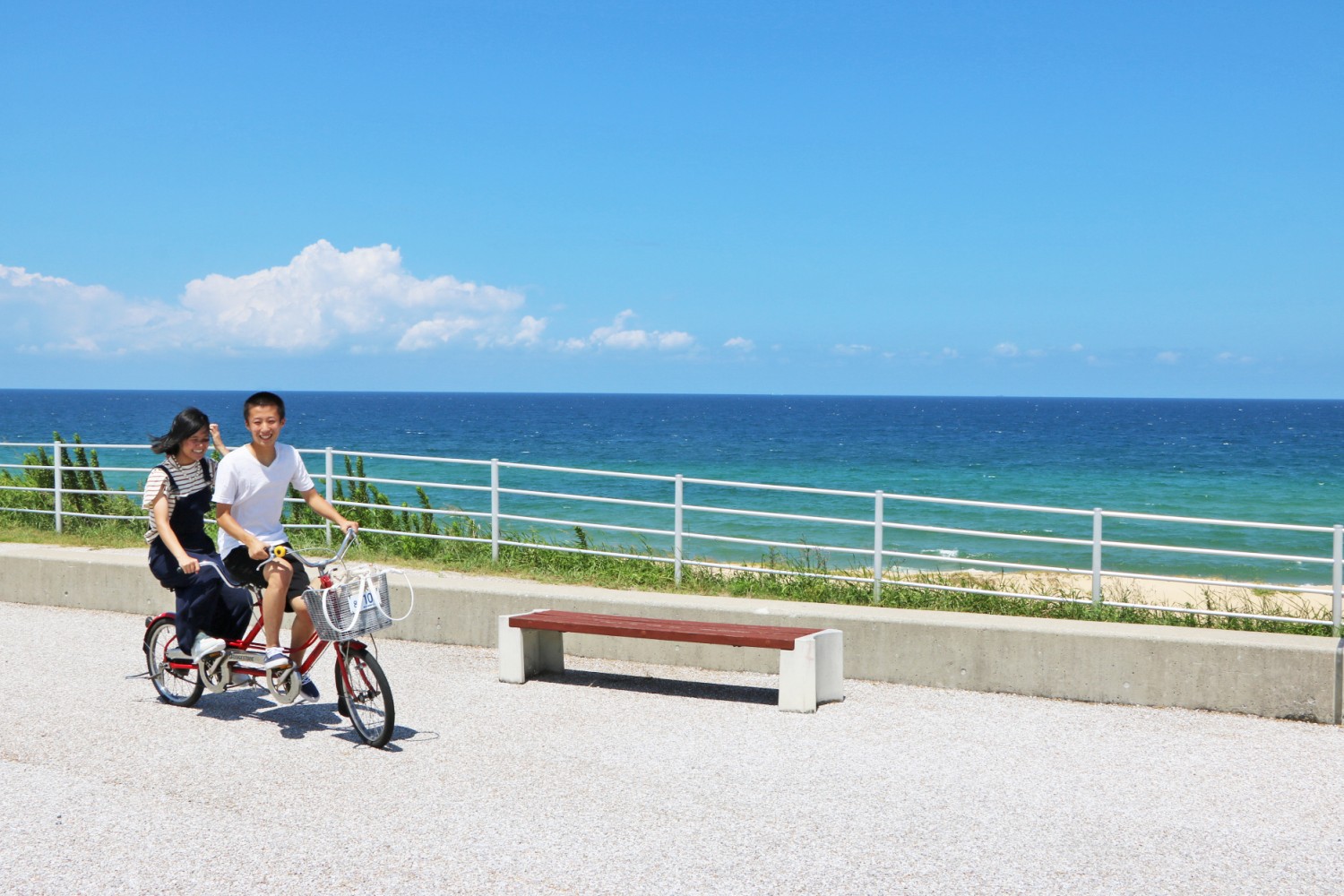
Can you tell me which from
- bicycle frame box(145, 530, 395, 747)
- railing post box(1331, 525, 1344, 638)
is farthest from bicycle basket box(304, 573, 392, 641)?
railing post box(1331, 525, 1344, 638)

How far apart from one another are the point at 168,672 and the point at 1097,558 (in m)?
6.15

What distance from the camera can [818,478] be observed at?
58.7 m

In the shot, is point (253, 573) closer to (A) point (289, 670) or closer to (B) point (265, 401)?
(A) point (289, 670)

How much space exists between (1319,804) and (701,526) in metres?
27.1

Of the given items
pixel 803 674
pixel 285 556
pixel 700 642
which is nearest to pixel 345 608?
pixel 285 556

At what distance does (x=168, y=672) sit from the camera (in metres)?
7.04

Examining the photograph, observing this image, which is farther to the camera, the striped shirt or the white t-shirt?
the striped shirt

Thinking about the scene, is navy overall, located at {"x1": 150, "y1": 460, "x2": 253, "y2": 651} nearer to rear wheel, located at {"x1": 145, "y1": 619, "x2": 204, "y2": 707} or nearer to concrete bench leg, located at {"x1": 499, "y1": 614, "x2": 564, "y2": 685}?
rear wheel, located at {"x1": 145, "y1": 619, "x2": 204, "y2": 707}

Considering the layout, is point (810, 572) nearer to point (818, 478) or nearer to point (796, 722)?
point (796, 722)

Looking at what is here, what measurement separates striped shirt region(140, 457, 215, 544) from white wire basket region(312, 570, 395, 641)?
1.21 metres

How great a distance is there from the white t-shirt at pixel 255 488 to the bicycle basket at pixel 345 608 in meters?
0.49

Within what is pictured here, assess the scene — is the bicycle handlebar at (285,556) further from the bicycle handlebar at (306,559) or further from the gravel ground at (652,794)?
the gravel ground at (652,794)

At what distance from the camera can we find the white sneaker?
6.68 m

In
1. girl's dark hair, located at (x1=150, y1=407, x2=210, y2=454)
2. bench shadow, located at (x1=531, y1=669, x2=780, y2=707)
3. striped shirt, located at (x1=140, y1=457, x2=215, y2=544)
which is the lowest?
bench shadow, located at (x1=531, y1=669, x2=780, y2=707)
